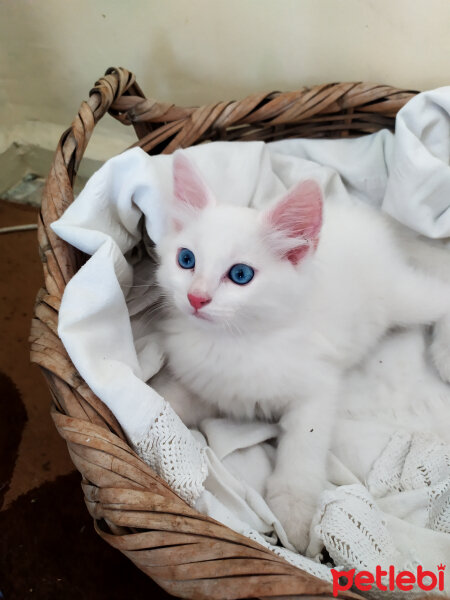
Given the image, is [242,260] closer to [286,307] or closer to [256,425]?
[286,307]

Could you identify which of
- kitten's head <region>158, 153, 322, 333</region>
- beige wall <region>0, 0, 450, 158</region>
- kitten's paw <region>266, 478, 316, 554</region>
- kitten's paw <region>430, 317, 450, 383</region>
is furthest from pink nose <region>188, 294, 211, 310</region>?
beige wall <region>0, 0, 450, 158</region>

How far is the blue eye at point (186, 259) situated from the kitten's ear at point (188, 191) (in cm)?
10

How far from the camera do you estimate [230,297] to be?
0.91m

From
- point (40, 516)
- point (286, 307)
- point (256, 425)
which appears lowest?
point (40, 516)

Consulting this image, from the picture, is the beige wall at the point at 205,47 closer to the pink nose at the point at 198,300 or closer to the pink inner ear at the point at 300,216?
the pink inner ear at the point at 300,216

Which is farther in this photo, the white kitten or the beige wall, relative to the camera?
the beige wall

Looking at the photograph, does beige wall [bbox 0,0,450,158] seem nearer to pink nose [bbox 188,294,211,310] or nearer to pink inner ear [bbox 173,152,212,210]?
pink inner ear [bbox 173,152,212,210]

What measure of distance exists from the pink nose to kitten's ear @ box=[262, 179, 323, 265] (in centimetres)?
18

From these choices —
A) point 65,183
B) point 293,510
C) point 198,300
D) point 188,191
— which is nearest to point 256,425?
point 293,510

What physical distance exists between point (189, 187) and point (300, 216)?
27 centimetres

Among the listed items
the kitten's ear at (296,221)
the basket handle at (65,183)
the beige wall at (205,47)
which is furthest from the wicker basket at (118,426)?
the kitten's ear at (296,221)

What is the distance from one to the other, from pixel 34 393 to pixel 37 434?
0.15 m

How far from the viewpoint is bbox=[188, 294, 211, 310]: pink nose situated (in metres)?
0.89

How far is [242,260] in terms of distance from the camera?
94cm
